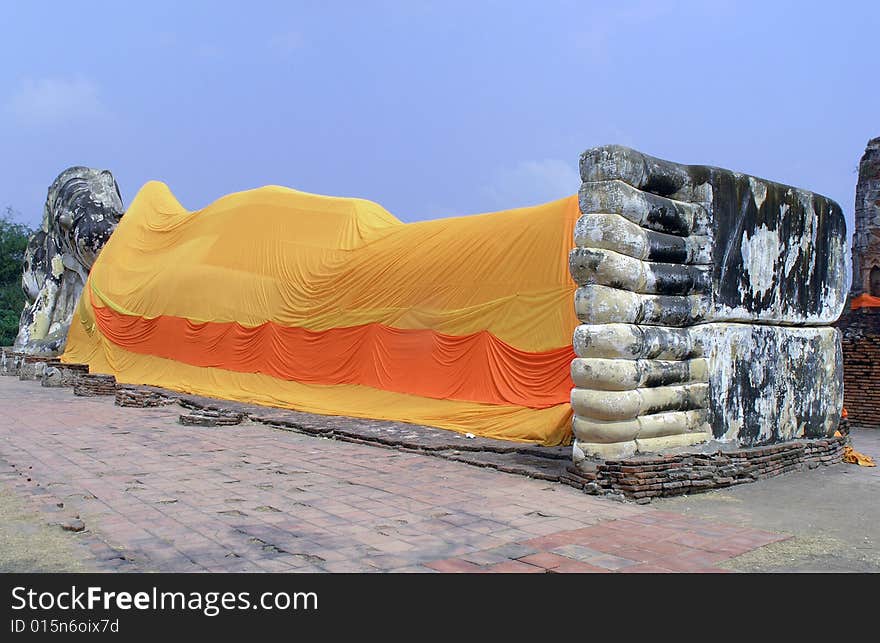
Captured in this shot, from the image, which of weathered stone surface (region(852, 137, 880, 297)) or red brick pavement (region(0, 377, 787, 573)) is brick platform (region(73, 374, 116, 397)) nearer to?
red brick pavement (region(0, 377, 787, 573))

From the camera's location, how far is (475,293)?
10.3m

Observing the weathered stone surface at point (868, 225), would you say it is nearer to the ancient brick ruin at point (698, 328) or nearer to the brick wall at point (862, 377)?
the brick wall at point (862, 377)

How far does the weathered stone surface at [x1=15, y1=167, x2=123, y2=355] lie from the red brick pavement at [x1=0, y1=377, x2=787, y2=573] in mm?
10793

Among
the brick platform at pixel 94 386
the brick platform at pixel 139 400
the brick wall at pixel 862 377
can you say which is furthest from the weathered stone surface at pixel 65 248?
the brick wall at pixel 862 377

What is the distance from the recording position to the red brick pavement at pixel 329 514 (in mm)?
4133

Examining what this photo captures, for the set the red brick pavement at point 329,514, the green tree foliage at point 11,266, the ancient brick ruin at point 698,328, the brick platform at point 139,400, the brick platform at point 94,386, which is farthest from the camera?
the green tree foliage at point 11,266

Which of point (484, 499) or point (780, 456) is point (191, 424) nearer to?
point (484, 499)

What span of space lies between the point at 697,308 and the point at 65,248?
16.1 m

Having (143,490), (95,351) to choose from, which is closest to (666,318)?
(143,490)

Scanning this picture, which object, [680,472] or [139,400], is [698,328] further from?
[139,400]

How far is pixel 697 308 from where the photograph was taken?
647 cm

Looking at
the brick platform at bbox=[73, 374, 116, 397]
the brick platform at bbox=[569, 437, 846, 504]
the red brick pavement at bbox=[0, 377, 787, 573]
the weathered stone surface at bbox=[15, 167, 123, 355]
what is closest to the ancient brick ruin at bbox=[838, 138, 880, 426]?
the brick platform at bbox=[569, 437, 846, 504]

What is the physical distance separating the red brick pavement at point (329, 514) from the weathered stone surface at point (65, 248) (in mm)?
10793
